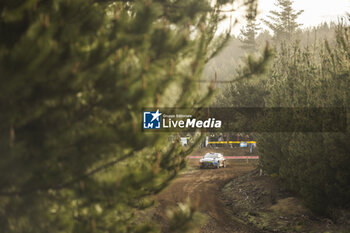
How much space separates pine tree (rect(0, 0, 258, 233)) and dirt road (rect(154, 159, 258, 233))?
575 centimetres

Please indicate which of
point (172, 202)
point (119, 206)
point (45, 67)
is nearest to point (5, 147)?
point (45, 67)

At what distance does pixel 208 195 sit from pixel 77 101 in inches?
647

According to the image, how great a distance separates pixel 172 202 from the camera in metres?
17.1

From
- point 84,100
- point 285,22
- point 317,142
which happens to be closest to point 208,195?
point 317,142

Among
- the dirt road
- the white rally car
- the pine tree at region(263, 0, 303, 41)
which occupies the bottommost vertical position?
the dirt road

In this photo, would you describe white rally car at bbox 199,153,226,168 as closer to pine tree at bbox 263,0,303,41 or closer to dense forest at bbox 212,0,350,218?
dense forest at bbox 212,0,350,218

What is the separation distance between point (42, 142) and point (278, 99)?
1558 centimetres

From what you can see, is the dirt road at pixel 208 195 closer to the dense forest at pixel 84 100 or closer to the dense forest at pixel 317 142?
the dense forest at pixel 317 142

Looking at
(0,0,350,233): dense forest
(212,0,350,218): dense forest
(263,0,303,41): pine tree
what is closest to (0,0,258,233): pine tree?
(0,0,350,233): dense forest

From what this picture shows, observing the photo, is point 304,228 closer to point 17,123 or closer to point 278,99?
point 278,99

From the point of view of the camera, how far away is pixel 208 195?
62.6ft

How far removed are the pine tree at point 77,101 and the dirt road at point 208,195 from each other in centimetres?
575

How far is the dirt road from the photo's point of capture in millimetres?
14074

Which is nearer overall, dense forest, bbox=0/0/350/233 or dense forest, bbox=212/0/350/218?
dense forest, bbox=0/0/350/233
